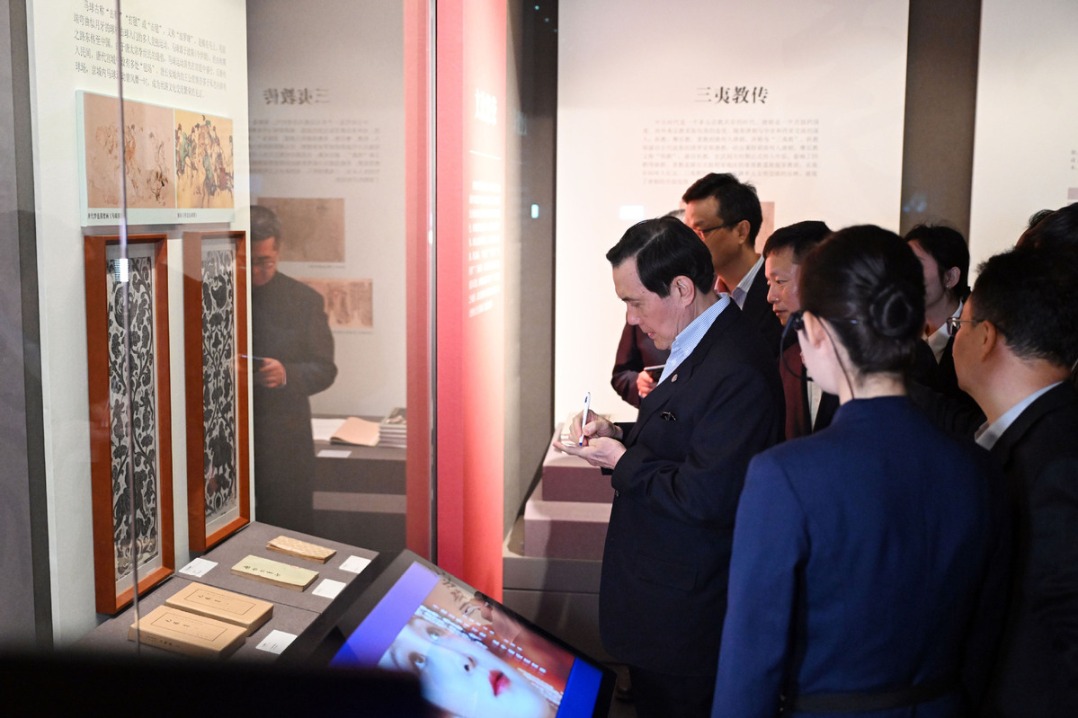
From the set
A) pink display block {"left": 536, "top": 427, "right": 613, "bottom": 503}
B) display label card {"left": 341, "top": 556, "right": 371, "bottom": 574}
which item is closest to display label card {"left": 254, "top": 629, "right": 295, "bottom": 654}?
display label card {"left": 341, "top": 556, "right": 371, "bottom": 574}

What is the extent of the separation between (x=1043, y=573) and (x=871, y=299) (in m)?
0.65

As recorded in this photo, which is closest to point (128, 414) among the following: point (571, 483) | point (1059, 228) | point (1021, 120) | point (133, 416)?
point (133, 416)

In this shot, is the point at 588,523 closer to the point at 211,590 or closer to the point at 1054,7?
the point at 211,590

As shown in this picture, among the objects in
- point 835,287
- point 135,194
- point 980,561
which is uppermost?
point 135,194

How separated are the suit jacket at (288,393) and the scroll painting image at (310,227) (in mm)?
80

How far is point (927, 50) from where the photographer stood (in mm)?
4484

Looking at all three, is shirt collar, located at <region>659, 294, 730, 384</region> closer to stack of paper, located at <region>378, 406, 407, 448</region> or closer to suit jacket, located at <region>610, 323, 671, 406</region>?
stack of paper, located at <region>378, 406, 407, 448</region>

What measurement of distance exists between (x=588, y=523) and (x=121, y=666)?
162 inches

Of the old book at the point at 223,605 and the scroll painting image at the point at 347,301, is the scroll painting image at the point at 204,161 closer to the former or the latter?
the scroll painting image at the point at 347,301

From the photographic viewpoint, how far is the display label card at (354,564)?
8.18ft

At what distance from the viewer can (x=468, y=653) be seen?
2.04m

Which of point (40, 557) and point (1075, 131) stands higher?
point (1075, 131)

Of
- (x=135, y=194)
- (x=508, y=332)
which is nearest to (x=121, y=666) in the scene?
(x=135, y=194)

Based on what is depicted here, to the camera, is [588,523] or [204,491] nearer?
[204,491]
